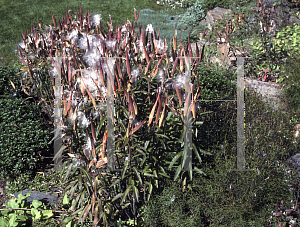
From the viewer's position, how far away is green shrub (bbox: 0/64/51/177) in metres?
3.48

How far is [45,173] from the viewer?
147 inches

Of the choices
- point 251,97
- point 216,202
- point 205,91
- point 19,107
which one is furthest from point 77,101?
point 251,97

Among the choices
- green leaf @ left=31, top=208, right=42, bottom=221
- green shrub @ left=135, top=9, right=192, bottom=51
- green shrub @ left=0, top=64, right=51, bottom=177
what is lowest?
green leaf @ left=31, top=208, right=42, bottom=221

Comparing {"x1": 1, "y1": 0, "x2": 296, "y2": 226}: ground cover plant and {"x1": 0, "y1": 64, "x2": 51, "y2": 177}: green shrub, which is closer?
{"x1": 1, "y1": 0, "x2": 296, "y2": 226}: ground cover plant

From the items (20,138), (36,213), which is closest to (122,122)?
(36,213)

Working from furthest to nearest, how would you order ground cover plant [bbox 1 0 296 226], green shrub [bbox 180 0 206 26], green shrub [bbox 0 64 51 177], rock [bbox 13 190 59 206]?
green shrub [bbox 180 0 206 26], green shrub [bbox 0 64 51 177], rock [bbox 13 190 59 206], ground cover plant [bbox 1 0 296 226]

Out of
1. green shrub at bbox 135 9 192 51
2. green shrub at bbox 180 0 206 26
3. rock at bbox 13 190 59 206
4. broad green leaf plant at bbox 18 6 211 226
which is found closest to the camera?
broad green leaf plant at bbox 18 6 211 226

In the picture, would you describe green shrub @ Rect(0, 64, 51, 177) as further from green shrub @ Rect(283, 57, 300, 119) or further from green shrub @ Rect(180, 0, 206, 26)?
green shrub @ Rect(180, 0, 206, 26)

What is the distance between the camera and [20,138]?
3537 millimetres

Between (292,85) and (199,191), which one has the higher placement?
(292,85)

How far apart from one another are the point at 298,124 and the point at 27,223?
446 centimetres

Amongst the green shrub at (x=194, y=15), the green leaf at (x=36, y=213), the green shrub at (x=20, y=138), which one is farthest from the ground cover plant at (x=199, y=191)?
the green shrub at (x=194, y=15)

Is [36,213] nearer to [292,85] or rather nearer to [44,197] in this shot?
[44,197]

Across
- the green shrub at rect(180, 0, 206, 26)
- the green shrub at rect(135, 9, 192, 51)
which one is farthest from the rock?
the green shrub at rect(180, 0, 206, 26)
